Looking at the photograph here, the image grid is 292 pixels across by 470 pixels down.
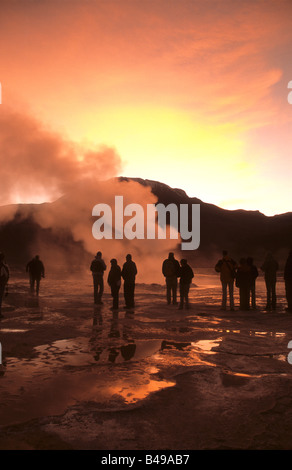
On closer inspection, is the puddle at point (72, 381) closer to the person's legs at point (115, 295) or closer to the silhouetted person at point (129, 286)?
the person's legs at point (115, 295)

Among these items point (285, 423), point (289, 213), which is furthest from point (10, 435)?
point (289, 213)

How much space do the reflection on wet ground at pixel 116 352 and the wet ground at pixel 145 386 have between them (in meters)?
0.02

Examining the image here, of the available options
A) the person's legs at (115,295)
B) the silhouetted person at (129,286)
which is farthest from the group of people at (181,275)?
the person's legs at (115,295)

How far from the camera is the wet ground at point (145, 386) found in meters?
3.25

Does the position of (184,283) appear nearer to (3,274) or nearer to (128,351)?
(3,274)

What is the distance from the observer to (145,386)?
4520mm

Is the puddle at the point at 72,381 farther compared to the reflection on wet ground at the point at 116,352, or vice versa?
the reflection on wet ground at the point at 116,352

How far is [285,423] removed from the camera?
3.51 metres

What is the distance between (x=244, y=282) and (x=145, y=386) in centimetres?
743

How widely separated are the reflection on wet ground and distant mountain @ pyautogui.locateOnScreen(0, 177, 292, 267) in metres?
42.2

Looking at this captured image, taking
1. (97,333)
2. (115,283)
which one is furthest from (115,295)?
(97,333)

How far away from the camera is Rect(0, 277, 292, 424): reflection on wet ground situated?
4215mm

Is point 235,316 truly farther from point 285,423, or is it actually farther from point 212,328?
point 285,423

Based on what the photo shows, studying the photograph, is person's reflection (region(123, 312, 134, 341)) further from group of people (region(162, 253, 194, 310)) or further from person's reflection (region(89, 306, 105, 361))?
group of people (region(162, 253, 194, 310))
